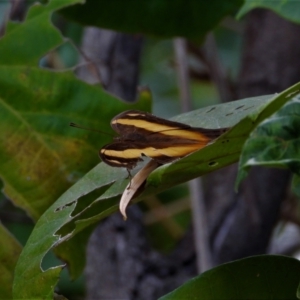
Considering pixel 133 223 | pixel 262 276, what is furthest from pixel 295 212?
pixel 262 276

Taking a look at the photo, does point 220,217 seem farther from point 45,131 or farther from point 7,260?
point 7,260

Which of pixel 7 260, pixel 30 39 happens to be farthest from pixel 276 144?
pixel 30 39

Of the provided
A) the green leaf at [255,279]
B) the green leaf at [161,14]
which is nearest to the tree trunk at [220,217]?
the green leaf at [161,14]

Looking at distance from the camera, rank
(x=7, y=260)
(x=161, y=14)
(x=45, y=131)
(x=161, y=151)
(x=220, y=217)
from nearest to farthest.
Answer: (x=161, y=151), (x=7, y=260), (x=45, y=131), (x=161, y=14), (x=220, y=217)

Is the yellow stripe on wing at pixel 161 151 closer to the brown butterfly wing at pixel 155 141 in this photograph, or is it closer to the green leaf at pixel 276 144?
the brown butterfly wing at pixel 155 141

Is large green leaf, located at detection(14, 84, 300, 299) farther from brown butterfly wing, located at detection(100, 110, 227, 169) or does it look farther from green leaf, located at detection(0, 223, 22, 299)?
green leaf, located at detection(0, 223, 22, 299)

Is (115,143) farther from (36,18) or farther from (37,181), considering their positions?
(36,18)
